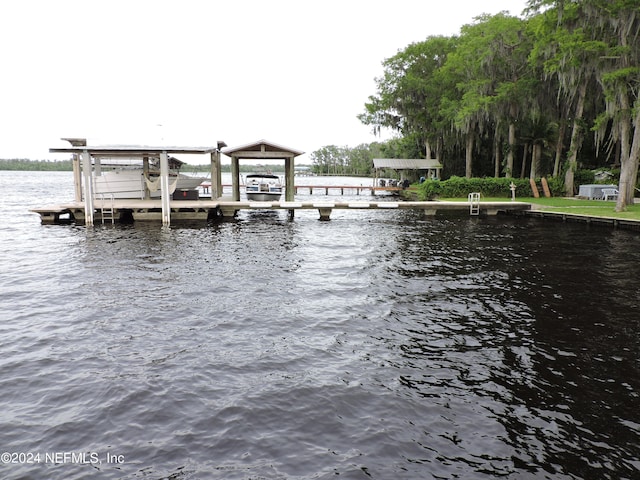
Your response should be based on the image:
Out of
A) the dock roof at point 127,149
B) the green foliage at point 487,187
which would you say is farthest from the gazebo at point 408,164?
the dock roof at point 127,149

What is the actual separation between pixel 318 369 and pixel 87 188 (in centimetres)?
2151

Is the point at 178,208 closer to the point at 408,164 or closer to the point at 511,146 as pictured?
the point at 511,146

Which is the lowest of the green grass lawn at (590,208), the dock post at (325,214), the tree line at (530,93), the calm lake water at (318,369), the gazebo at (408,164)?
the calm lake water at (318,369)

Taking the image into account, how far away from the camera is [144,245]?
19578 millimetres

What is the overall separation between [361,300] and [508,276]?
554 centimetres

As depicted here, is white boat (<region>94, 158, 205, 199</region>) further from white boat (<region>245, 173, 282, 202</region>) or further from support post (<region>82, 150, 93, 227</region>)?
white boat (<region>245, 173, 282, 202</region>)

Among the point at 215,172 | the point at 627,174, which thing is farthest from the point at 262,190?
the point at 627,174

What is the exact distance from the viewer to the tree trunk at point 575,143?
32.5 metres

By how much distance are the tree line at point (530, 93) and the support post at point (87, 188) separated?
27558 millimetres

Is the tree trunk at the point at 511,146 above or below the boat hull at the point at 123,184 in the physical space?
above

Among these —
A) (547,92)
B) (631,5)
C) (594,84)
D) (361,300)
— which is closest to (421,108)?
(547,92)

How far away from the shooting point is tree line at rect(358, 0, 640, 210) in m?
26.0

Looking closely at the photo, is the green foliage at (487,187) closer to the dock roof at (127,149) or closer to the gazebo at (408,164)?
the gazebo at (408,164)

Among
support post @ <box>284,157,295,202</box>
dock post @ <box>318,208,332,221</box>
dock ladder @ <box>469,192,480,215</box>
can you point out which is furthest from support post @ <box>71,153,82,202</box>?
dock ladder @ <box>469,192,480,215</box>
